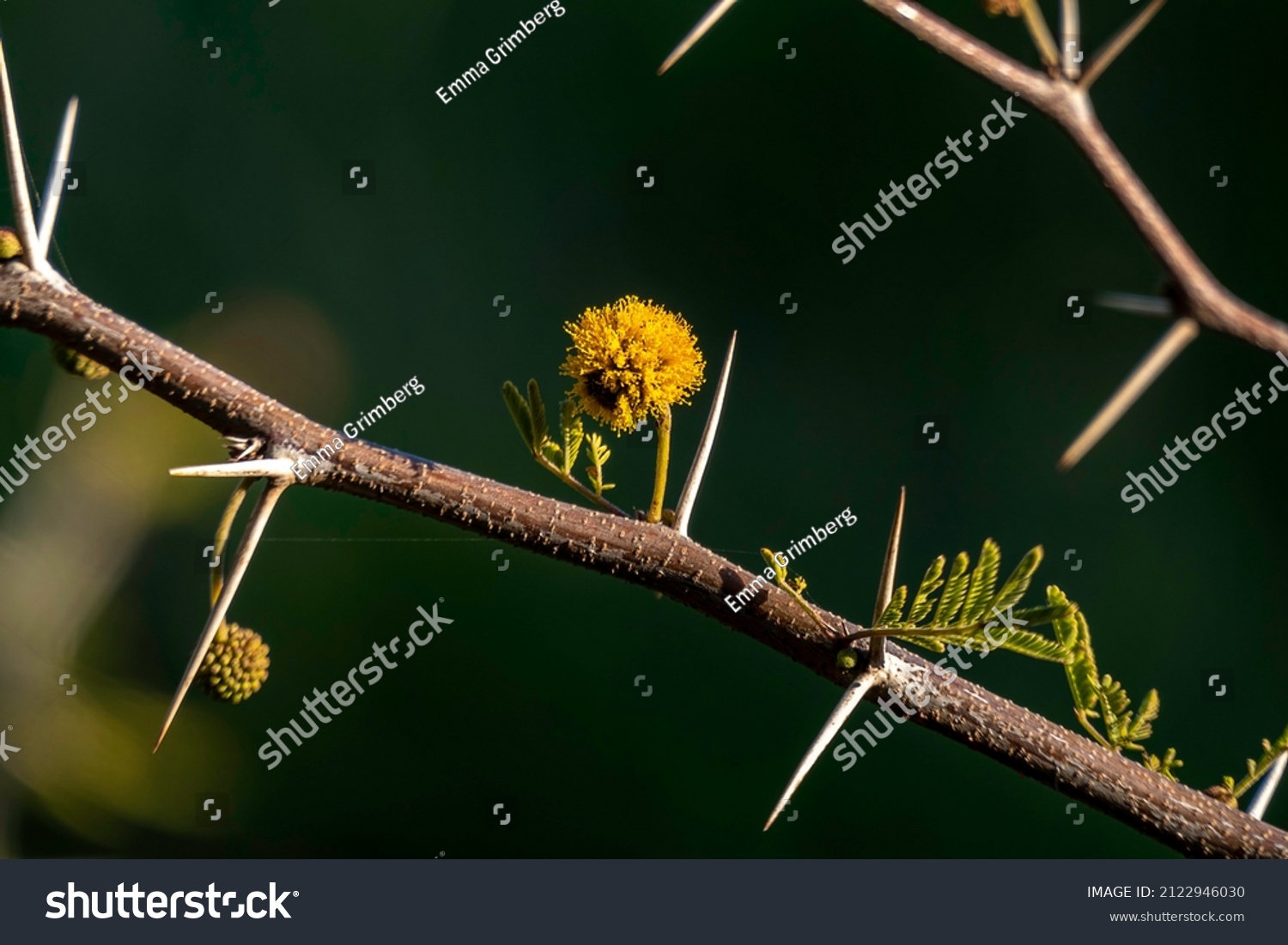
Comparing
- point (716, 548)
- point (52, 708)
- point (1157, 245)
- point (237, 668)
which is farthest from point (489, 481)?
point (52, 708)

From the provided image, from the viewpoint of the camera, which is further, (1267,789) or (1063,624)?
(1267,789)

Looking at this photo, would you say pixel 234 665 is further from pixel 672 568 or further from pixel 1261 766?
pixel 1261 766

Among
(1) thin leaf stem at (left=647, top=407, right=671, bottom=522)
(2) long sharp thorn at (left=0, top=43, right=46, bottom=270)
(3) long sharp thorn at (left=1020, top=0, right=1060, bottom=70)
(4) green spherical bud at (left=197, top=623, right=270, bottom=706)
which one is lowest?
(4) green spherical bud at (left=197, top=623, right=270, bottom=706)

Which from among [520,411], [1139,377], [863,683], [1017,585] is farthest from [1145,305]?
[520,411]

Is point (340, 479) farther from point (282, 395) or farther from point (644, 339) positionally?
point (282, 395)

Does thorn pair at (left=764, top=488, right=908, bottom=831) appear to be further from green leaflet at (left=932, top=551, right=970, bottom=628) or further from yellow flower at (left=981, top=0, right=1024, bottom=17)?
yellow flower at (left=981, top=0, right=1024, bottom=17)

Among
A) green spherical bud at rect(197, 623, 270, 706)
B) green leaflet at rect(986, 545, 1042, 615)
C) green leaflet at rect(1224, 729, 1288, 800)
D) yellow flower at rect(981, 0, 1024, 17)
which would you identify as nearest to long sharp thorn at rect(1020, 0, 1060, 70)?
yellow flower at rect(981, 0, 1024, 17)
